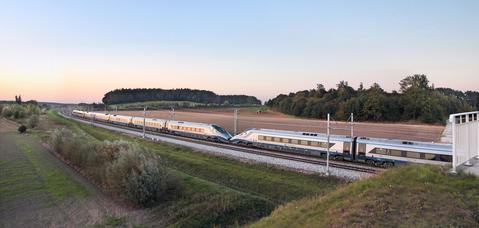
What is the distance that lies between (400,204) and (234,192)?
13441 mm

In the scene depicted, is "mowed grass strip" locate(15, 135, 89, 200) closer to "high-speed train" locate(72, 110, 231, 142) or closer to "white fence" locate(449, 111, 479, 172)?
"high-speed train" locate(72, 110, 231, 142)

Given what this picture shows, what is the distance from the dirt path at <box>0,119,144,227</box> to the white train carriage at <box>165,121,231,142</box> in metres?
19.9

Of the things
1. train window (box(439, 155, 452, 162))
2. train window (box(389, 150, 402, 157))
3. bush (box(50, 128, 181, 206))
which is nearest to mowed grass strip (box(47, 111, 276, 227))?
bush (box(50, 128, 181, 206))

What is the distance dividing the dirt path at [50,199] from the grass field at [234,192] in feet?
9.68

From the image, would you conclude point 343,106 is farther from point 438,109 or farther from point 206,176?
point 206,176

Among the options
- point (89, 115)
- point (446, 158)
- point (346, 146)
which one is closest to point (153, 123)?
point (346, 146)

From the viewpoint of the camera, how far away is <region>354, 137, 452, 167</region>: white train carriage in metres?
28.5

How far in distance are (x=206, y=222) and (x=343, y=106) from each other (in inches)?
2348

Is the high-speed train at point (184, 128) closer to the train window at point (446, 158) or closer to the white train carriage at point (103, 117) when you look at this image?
the white train carriage at point (103, 117)

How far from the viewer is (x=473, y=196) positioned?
427 inches

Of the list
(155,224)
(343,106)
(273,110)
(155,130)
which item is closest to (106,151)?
(155,224)

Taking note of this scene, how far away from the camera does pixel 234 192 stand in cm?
2317

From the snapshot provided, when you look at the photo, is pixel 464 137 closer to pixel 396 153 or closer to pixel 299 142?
pixel 396 153

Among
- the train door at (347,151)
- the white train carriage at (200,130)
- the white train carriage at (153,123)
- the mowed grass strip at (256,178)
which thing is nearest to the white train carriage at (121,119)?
the white train carriage at (153,123)
